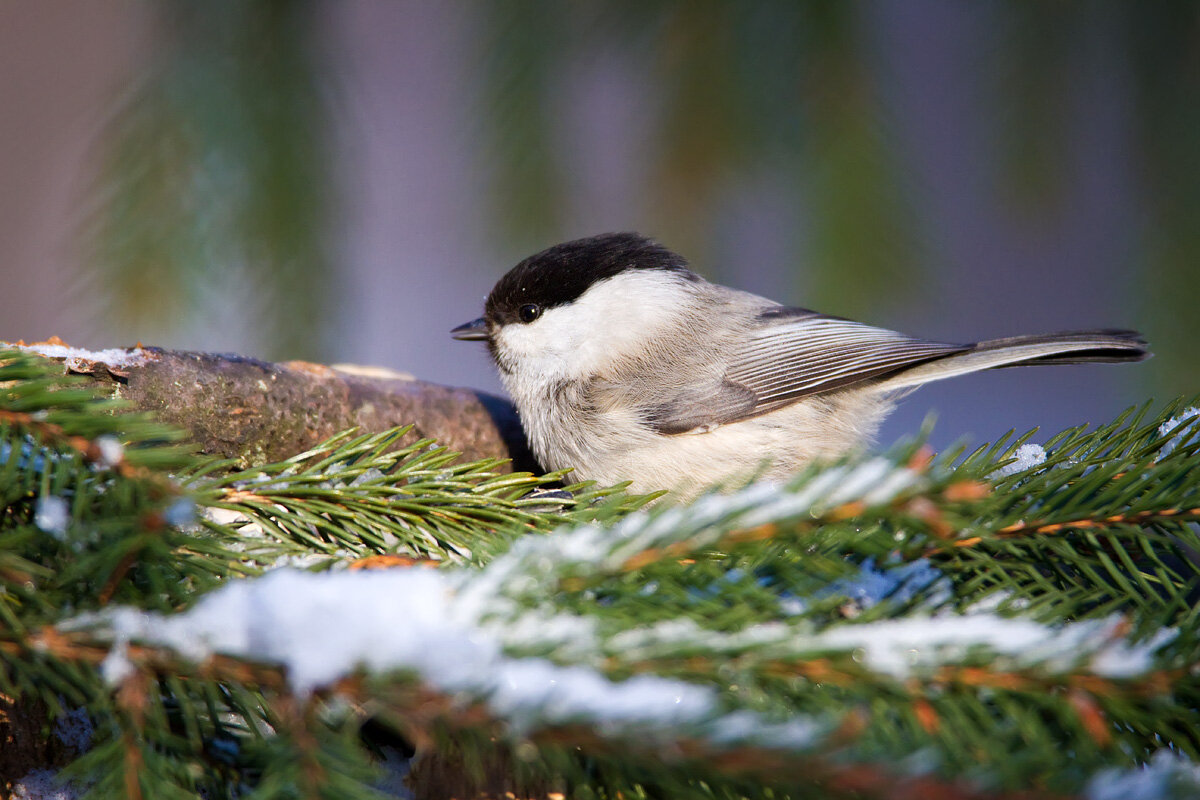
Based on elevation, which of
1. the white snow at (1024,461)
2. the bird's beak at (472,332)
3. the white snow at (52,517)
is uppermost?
the bird's beak at (472,332)

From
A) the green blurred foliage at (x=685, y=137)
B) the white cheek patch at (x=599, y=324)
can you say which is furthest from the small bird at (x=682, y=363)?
the green blurred foliage at (x=685, y=137)

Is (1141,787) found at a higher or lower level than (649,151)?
lower

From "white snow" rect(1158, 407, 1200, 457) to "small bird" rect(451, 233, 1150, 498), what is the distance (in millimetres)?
349

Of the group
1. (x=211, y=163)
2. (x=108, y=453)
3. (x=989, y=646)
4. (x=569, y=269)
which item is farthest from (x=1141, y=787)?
(x=211, y=163)

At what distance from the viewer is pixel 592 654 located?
38 cm

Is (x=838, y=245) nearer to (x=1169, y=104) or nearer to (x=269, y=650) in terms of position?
(x=1169, y=104)

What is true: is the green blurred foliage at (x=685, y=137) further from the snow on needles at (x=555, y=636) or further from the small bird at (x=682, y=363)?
the snow on needles at (x=555, y=636)

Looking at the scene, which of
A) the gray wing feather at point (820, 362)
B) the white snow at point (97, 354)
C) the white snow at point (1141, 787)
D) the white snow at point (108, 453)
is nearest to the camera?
the white snow at point (1141, 787)

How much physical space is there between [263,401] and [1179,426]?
1.01 m

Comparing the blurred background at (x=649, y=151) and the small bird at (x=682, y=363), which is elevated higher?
the blurred background at (x=649, y=151)

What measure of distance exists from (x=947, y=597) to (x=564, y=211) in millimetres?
1130

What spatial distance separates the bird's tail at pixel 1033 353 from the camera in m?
1.12

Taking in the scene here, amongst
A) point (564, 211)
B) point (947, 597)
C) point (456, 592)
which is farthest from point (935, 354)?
point (456, 592)

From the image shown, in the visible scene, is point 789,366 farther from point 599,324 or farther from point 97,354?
point 97,354
